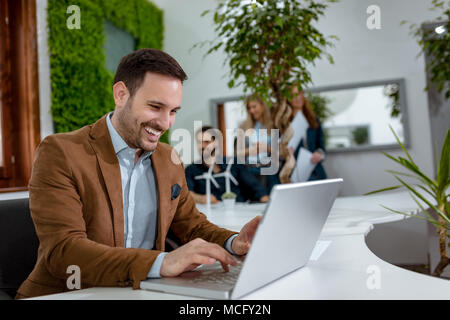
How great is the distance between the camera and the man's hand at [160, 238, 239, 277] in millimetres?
865

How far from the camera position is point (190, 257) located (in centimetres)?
86

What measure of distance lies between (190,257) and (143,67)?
0.60 meters

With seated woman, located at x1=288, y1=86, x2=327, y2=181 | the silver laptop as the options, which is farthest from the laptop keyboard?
seated woman, located at x1=288, y1=86, x2=327, y2=181

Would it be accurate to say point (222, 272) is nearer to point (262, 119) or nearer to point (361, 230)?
point (361, 230)

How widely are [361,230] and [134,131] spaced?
91cm

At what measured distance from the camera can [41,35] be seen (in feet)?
10.4

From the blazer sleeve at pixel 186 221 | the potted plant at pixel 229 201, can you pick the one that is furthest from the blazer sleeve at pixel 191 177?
the blazer sleeve at pixel 186 221

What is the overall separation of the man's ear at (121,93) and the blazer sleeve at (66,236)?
23 centimetres

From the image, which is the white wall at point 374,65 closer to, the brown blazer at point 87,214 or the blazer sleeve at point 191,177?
the blazer sleeve at point 191,177

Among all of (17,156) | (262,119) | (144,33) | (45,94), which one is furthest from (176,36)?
(17,156)

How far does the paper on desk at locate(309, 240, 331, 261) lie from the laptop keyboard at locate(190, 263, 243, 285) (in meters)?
0.27

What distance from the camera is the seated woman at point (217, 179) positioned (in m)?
3.39

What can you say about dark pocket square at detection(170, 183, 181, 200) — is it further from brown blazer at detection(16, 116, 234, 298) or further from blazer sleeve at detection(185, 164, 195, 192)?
blazer sleeve at detection(185, 164, 195, 192)
